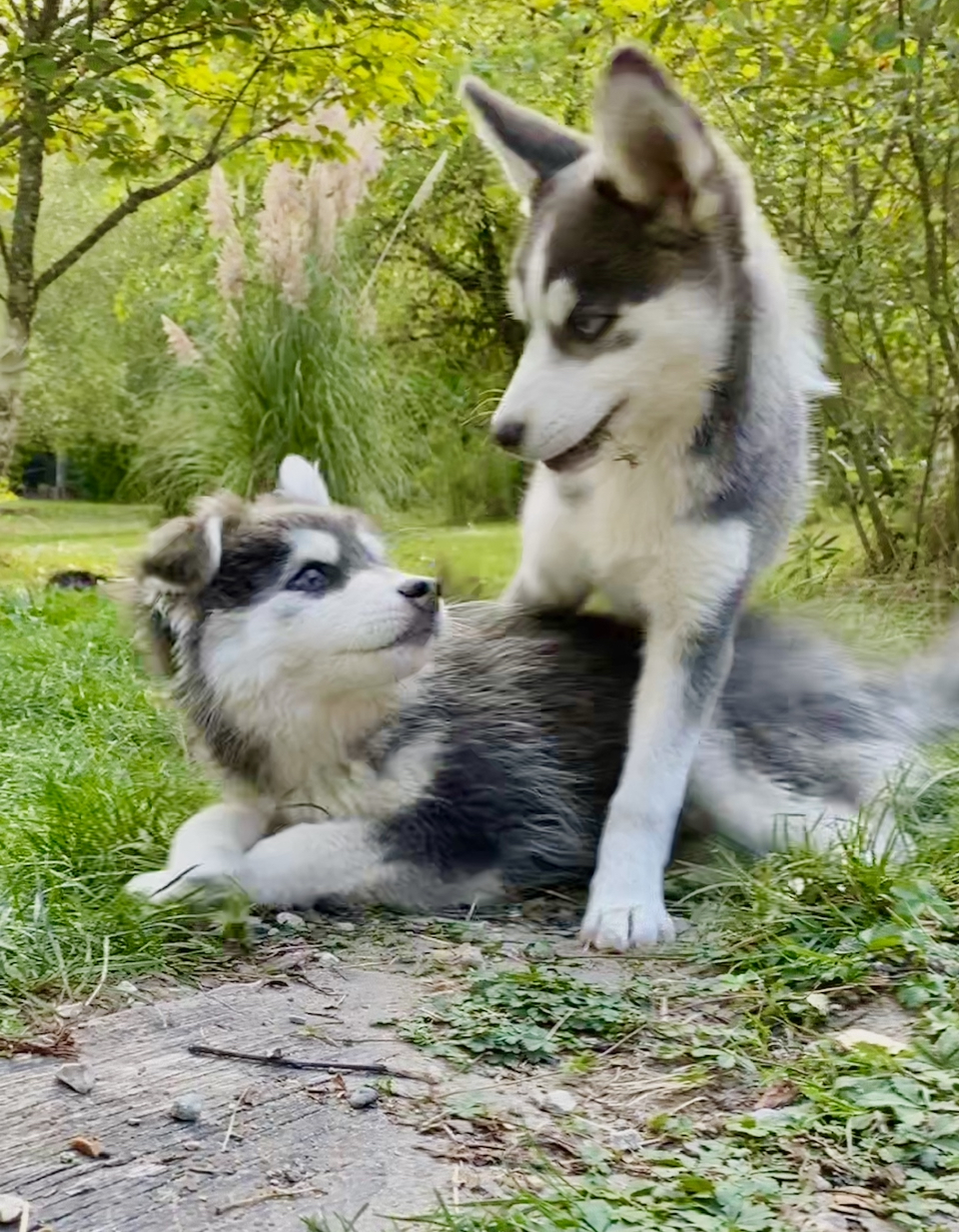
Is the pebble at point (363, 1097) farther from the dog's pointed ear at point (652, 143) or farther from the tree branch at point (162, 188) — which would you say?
the tree branch at point (162, 188)

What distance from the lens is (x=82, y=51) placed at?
15.0 ft

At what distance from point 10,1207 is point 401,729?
4.44 feet

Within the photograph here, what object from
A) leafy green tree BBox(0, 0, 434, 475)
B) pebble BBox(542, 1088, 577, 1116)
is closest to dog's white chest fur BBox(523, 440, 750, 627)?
pebble BBox(542, 1088, 577, 1116)

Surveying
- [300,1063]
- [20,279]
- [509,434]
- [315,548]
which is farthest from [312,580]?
[20,279]

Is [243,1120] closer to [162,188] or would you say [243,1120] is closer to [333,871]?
[333,871]

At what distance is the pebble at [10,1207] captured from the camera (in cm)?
142

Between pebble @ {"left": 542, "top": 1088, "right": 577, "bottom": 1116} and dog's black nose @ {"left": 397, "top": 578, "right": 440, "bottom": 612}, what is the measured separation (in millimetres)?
998

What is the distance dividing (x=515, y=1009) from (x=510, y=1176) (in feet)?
1.74

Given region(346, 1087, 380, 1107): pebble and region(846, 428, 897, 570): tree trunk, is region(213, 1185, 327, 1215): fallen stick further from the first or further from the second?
region(846, 428, 897, 570): tree trunk

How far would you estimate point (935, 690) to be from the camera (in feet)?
10.6

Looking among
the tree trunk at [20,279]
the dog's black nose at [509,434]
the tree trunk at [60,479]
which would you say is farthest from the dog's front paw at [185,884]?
the tree trunk at [60,479]

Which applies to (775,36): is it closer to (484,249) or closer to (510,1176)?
(484,249)

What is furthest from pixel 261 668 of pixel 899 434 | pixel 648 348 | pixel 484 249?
pixel 484 249

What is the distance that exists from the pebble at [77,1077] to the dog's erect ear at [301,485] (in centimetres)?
140
